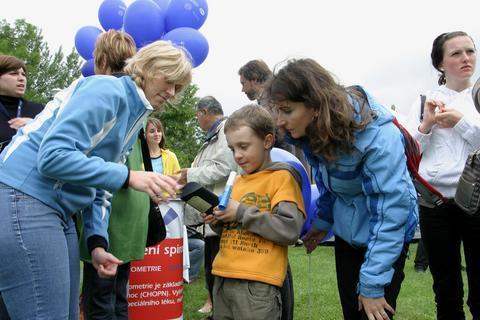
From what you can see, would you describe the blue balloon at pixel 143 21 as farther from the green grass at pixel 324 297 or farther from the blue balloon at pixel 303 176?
the blue balloon at pixel 303 176

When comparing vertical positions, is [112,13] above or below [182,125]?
above

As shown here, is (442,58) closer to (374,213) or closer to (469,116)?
(469,116)

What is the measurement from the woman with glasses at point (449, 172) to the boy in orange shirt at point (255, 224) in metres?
0.91

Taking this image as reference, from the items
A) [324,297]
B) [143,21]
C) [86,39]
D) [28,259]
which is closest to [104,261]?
[28,259]

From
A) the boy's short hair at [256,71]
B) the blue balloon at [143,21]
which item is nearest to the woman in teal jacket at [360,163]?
the boy's short hair at [256,71]

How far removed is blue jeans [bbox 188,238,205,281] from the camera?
21.1 feet

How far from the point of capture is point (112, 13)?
7.81 m

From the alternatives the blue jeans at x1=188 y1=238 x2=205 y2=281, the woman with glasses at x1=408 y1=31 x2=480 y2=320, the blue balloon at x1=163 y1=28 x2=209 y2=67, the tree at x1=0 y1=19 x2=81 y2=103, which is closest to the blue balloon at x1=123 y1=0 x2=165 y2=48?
the blue balloon at x1=163 y1=28 x2=209 y2=67

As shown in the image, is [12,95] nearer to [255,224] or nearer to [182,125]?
[255,224]

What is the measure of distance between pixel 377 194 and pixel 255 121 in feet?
2.59

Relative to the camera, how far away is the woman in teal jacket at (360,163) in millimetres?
2068

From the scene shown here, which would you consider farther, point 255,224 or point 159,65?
point 255,224

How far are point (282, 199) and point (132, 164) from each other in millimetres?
939

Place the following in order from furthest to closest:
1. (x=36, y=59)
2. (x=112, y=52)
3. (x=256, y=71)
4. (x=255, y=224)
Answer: (x=36, y=59) < (x=256, y=71) < (x=112, y=52) < (x=255, y=224)
